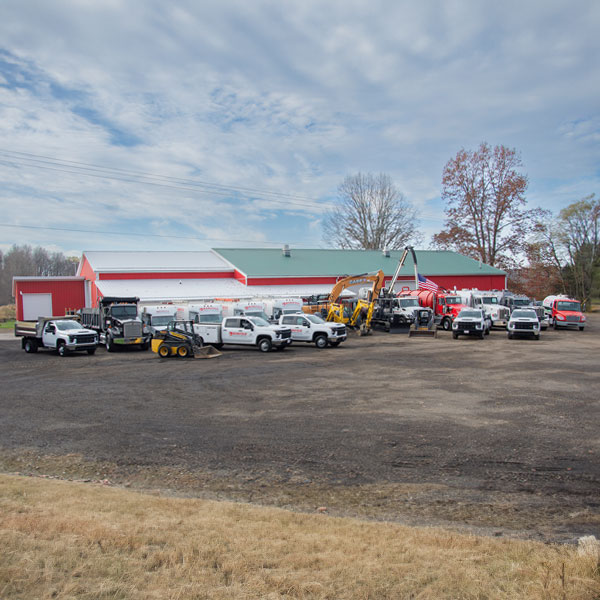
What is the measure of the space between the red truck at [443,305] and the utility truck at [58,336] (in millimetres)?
24228

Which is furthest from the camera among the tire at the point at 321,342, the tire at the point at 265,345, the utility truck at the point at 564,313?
the utility truck at the point at 564,313

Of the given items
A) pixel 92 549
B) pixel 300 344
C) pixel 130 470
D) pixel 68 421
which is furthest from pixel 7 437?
pixel 300 344

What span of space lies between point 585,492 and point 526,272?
6483cm

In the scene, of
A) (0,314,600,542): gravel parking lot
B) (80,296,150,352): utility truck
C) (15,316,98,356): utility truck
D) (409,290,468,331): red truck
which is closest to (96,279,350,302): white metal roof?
(80,296,150,352): utility truck

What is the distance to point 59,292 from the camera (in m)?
46.3

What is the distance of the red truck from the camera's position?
38.7 metres

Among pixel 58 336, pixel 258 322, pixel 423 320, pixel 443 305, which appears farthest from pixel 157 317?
pixel 443 305

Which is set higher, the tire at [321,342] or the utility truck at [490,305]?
the utility truck at [490,305]

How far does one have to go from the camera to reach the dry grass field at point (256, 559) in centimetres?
396

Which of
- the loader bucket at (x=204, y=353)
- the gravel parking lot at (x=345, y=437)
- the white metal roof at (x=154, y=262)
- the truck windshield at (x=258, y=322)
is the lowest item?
the gravel parking lot at (x=345, y=437)

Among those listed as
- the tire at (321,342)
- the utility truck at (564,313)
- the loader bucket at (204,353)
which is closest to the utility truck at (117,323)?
the loader bucket at (204,353)

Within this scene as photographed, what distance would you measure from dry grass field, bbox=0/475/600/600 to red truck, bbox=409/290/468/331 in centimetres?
3436

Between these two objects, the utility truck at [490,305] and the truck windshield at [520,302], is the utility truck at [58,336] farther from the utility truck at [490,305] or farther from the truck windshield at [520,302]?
the truck windshield at [520,302]

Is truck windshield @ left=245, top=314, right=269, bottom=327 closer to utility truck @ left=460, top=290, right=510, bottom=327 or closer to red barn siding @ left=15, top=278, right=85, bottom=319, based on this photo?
utility truck @ left=460, top=290, right=510, bottom=327
